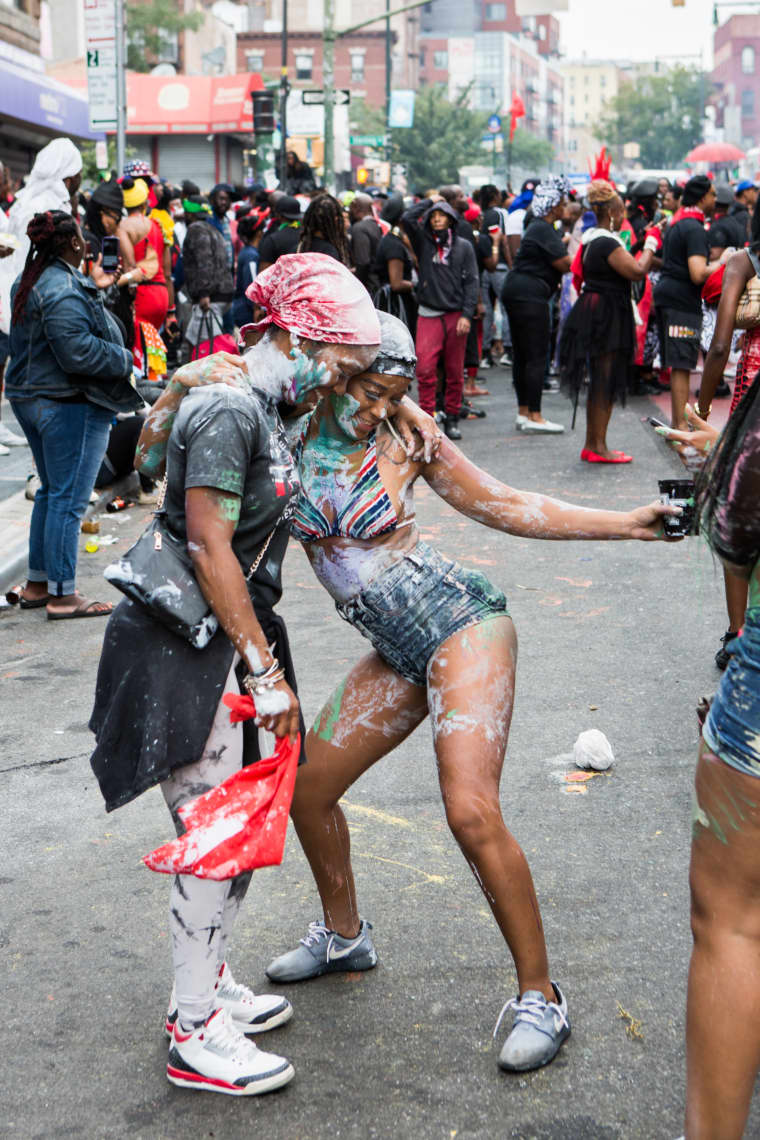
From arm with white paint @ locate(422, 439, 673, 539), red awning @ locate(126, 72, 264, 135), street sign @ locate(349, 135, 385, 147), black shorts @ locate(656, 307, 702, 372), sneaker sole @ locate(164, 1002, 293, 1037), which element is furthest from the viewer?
red awning @ locate(126, 72, 264, 135)

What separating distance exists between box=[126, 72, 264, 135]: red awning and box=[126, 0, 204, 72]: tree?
603 centimetres

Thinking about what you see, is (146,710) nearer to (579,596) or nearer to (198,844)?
(198,844)

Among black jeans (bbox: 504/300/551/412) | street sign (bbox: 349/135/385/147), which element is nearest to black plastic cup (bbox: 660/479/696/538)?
black jeans (bbox: 504/300/551/412)

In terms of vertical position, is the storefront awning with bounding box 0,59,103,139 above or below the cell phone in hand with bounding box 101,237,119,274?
above

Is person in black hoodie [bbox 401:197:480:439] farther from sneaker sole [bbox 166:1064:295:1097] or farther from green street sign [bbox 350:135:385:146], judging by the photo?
green street sign [bbox 350:135:385:146]

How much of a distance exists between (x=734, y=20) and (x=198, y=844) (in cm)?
15803

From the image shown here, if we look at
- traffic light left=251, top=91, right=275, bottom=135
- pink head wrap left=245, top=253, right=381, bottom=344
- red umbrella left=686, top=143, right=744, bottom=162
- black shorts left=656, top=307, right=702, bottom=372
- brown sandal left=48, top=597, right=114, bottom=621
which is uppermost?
traffic light left=251, top=91, right=275, bottom=135

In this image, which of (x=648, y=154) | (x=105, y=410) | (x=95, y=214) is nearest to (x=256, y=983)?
(x=105, y=410)

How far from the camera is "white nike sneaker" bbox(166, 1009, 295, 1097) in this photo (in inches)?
112

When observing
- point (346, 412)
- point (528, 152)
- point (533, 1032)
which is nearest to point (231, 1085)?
point (533, 1032)

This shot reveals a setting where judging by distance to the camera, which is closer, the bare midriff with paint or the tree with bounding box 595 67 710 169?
the bare midriff with paint

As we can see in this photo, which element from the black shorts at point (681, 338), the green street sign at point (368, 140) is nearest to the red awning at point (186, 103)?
the green street sign at point (368, 140)

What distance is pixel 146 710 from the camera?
9.05 feet

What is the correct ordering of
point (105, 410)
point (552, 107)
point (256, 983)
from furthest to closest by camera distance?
point (552, 107) < point (105, 410) < point (256, 983)
